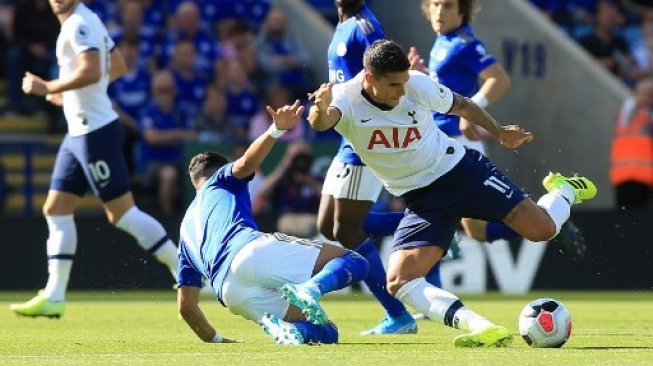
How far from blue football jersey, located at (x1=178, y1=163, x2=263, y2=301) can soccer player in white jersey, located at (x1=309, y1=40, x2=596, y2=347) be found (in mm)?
681

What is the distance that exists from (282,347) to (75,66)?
398 centimetres

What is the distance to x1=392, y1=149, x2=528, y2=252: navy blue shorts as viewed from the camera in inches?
352

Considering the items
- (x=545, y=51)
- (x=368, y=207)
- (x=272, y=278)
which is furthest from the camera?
(x=545, y=51)

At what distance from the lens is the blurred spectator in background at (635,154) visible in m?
18.2

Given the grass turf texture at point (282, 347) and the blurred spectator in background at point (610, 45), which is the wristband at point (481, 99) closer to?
the grass turf texture at point (282, 347)

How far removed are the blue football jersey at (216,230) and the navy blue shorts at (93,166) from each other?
9.26 feet

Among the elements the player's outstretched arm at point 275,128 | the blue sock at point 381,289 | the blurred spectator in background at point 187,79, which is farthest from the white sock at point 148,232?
the blurred spectator in background at point 187,79

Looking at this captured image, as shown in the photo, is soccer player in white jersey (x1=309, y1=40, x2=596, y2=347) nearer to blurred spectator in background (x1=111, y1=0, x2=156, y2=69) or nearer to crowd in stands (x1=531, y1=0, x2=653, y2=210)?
crowd in stands (x1=531, y1=0, x2=653, y2=210)

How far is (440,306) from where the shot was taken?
8.49 meters

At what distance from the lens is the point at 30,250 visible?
15.9 meters

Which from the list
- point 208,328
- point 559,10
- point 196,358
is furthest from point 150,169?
point 196,358

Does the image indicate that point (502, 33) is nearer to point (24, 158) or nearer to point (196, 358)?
point (24, 158)

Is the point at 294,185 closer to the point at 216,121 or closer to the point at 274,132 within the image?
the point at 216,121

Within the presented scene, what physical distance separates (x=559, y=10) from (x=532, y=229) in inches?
510
